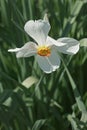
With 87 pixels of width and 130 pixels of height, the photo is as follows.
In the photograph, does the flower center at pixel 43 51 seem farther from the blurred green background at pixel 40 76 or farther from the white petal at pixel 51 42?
the blurred green background at pixel 40 76

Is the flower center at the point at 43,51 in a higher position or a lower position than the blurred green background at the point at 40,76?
higher

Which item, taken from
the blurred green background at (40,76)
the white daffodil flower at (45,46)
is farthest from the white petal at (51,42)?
the blurred green background at (40,76)

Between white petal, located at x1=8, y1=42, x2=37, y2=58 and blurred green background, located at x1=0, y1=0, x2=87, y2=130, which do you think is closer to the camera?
white petal, located at x1=8, y1=42, x2=37, y2=58

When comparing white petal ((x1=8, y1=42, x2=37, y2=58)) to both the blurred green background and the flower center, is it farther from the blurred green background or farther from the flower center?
the blurred green background

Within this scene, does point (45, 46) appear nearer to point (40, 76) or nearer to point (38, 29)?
point (38, 29)

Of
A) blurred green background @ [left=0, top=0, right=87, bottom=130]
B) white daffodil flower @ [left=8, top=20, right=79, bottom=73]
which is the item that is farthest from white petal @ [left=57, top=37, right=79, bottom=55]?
blurred green background @ [left=0, top=0, right=87, bottom=130]

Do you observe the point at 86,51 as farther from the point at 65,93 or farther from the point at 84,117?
the point at 84,117
